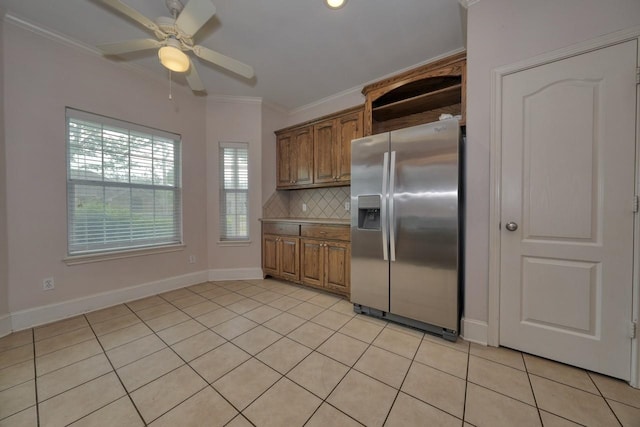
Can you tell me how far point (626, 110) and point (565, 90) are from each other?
33cm

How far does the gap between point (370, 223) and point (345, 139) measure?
1.34 m

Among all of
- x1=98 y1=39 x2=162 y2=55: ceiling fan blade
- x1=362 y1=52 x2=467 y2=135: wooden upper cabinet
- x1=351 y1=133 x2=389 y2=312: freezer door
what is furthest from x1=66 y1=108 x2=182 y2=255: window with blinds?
x1=362 y1=52 x2=467 y2=135: wooden upper cabinet

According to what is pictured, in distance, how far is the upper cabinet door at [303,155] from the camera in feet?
11.3

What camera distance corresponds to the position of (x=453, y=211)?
6.08ft

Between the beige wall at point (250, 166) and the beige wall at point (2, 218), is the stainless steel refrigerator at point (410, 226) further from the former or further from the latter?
the beige wall at point (2, 218)

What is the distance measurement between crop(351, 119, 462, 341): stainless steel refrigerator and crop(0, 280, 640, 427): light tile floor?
9.3 inches

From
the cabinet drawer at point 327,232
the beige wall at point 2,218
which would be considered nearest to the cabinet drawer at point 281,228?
the cabinet drawer at point 327,232

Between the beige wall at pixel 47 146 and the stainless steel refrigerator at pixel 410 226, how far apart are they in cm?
274

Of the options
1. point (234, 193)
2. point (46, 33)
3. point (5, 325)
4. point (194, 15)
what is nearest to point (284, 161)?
point (234, 193)

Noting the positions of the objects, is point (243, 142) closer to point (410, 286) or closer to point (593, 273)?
point (410, 286)

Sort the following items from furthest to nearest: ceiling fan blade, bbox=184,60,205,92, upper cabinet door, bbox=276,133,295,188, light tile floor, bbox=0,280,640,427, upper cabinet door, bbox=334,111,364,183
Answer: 1. upper cabinet door, bbox=276,133,295,188
2. upper cabinet door, bbox=334,111,364,183
3. ceiling fan blade, bbox=184,60,205,92
4. light tile floor, bbox=0,280,640,427

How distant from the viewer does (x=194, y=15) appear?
156cm

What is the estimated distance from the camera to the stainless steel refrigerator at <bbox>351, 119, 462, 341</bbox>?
1.87 m

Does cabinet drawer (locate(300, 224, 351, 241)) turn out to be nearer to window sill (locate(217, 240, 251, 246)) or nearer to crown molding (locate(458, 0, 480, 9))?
window sill (locate(217, 240, 251, 246))
